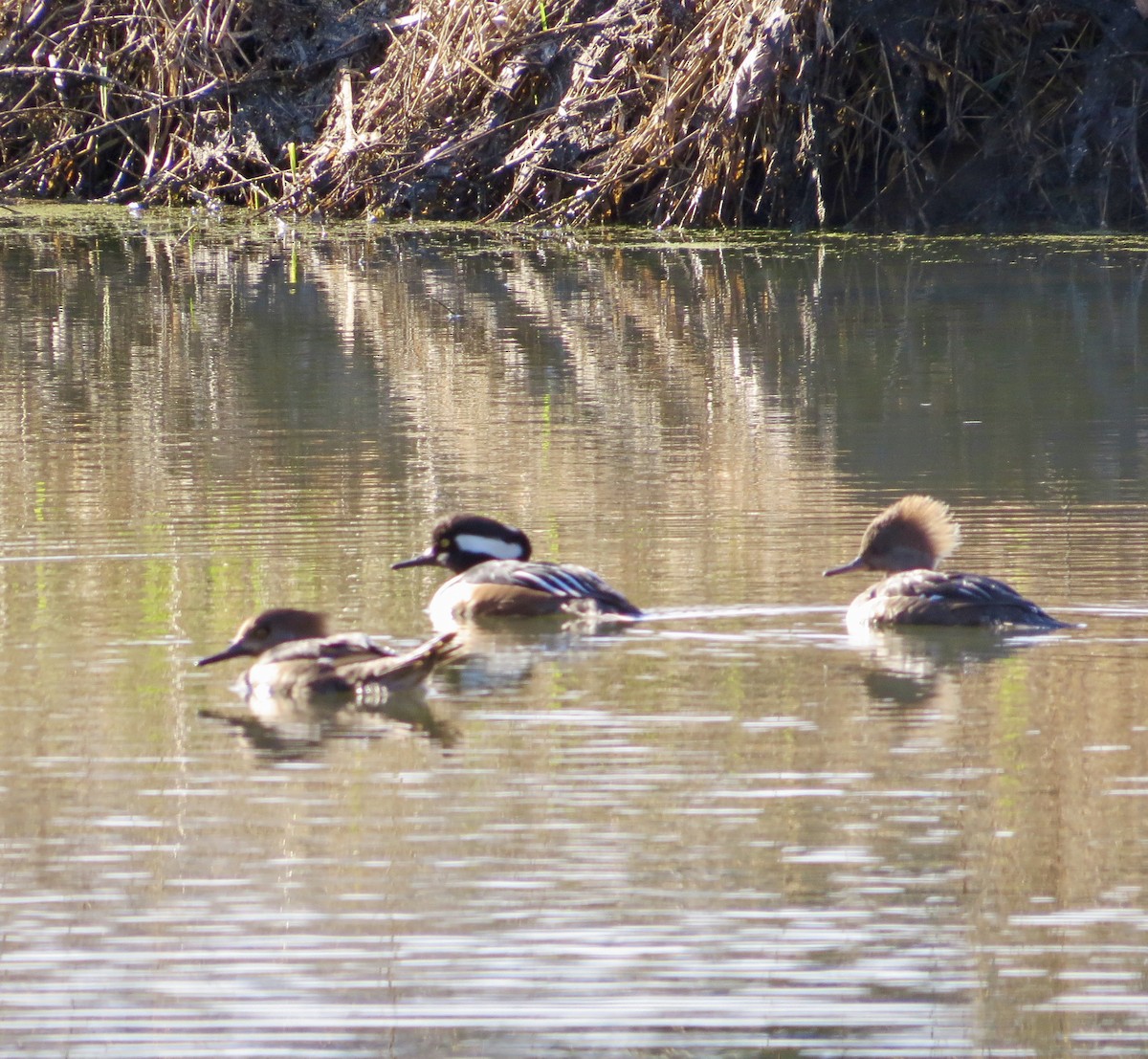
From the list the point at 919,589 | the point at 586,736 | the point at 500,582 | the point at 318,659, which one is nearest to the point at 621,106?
the point at 500,582

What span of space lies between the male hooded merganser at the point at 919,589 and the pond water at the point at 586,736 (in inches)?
3.1

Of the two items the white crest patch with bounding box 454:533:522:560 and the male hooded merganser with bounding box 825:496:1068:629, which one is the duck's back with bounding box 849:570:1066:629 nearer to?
the male hooded merganser with bounding box 825:496:1068:629

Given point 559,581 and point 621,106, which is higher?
point 621,106

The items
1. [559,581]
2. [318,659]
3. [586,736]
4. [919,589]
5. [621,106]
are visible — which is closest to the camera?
[586,736]

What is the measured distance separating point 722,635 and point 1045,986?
8.37ft

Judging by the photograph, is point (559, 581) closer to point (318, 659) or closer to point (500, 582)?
point (500, 582)

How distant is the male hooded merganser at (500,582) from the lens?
683cm

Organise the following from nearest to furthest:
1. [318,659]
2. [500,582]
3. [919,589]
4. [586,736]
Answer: [586,736]
[318,659]
[919,589]
[500,582]

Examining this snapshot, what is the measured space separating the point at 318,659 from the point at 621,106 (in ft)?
48.6

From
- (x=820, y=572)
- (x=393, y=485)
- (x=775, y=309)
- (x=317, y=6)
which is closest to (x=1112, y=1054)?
(x=820, y=572)

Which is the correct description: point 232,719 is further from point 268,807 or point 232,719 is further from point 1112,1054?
point 1112,1054

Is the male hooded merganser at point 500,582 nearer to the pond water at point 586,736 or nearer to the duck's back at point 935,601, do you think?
the pond water at point 586,736

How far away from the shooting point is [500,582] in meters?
7.07

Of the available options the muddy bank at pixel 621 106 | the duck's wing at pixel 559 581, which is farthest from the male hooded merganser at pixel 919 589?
the muddy bank at pixel 621 106
